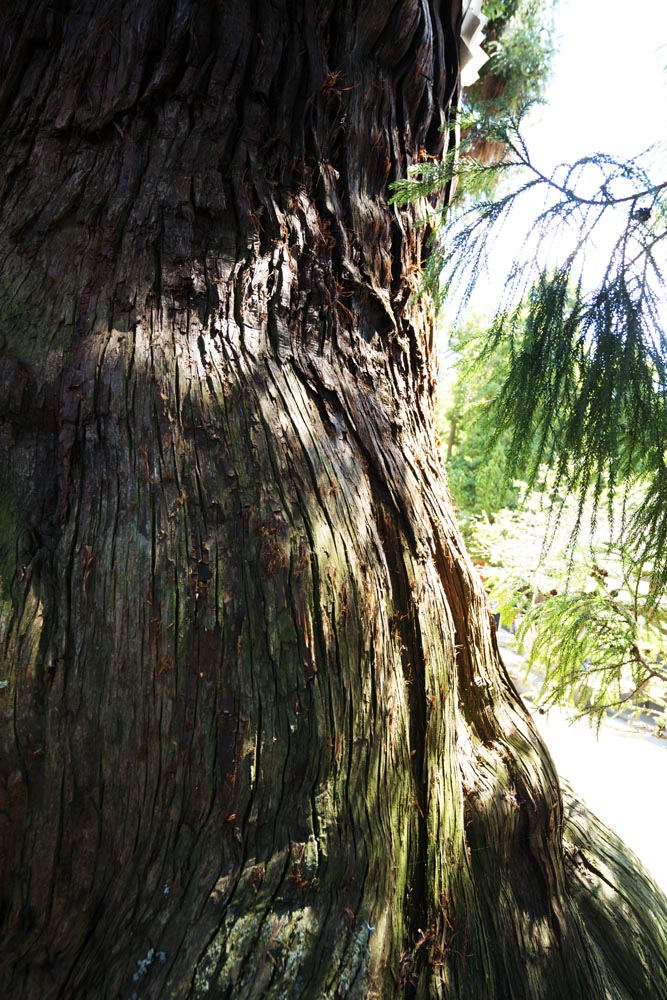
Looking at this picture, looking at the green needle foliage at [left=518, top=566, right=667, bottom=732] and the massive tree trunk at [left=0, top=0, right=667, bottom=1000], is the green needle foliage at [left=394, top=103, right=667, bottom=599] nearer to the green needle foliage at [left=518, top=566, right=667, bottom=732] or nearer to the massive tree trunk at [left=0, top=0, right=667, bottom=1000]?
A: the massive tree trunk at [left=0, top=0, right=667, bottom=1000]

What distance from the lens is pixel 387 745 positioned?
166cm

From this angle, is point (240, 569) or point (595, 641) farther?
point (595, 641)

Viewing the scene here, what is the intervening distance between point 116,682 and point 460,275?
1630 millimetres

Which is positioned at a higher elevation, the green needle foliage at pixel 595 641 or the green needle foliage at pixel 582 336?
the green needle foliage at pixel 582 336

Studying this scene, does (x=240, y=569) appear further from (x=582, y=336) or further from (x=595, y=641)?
(x=595, y=641)

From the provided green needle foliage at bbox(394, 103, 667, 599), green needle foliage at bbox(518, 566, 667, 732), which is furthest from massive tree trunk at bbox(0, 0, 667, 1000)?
green needle foliage at bbox(518, 566, 667, 732)

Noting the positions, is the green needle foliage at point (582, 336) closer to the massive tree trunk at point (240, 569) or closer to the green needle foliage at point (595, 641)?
the massive tree trunk at point (240, 569)

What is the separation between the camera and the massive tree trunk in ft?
4.63

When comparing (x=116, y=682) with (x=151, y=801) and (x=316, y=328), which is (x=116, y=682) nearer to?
(x=151, y=801)

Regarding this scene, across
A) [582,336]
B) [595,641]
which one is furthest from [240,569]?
[595,641]

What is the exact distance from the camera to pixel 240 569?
1.57 metres

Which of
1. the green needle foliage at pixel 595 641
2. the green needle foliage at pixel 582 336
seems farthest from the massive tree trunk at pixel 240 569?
the green needle foliage at pixel 595 641

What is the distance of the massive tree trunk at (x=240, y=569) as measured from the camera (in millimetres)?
1410

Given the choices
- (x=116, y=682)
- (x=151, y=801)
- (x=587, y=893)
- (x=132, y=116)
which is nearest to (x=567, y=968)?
(x=587, y=893)
